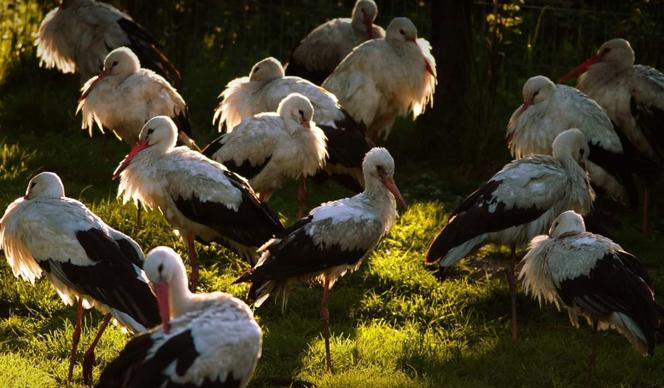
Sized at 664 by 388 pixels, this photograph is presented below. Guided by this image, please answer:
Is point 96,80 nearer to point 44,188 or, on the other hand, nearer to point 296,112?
point 296,112

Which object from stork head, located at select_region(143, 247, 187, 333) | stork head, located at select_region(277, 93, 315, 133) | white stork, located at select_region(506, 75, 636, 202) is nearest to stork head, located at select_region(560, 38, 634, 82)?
white stork, located at select_region(506, 75, 636, 202)

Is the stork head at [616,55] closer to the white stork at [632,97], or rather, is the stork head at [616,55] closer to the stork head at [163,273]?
the white stork at [632,97]

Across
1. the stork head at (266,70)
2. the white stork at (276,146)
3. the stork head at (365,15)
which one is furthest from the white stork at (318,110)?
the stork head at (365,15)

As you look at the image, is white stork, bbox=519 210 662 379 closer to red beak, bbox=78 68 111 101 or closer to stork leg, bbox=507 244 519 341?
stork leg, bbox=507 244 519 341

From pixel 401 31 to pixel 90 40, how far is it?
2763 mm

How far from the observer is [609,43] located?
966 centimetres

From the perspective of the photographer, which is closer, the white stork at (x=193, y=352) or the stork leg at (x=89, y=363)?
the white stork at (x=193, y=352)

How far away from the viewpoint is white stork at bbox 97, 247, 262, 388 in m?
4.73

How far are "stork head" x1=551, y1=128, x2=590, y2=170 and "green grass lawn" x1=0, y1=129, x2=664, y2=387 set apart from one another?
0.92m

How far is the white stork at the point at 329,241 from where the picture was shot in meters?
6.72

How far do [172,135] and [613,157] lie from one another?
3250 mm

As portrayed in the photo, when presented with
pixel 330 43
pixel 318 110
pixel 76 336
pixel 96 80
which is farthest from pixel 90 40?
pixel 76 336

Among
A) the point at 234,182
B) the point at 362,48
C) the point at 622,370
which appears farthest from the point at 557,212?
the point at 362,48

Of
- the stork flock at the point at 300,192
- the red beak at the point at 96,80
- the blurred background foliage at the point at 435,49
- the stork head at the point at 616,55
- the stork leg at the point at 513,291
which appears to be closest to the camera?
the stork flock at the point at 300,192
